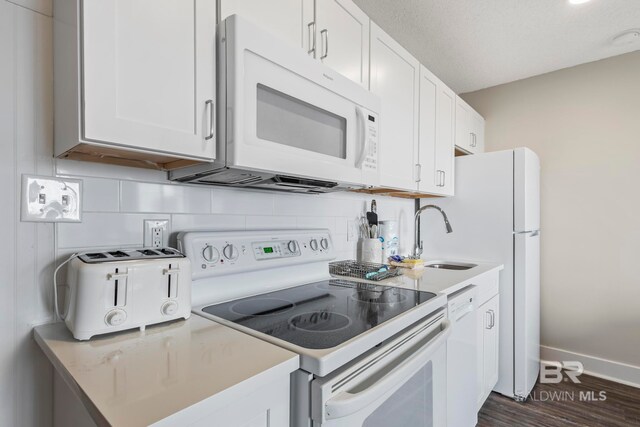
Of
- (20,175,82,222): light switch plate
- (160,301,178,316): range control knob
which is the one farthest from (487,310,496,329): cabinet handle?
(20,175,82,222): light switch plate

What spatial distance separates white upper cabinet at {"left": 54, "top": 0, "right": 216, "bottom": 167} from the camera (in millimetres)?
720

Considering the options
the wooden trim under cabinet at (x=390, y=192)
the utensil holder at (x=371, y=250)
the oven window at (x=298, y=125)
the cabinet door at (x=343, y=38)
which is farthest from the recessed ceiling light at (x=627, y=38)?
the oven window at (x=298, y=125)

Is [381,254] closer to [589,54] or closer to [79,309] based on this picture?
[79,309]

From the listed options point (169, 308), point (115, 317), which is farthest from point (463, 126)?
point (115, 317)

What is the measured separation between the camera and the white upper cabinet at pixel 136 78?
28.3 inches

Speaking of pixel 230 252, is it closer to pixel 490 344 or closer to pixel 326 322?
pixel 326 322

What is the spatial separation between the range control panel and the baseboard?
92.5 inches

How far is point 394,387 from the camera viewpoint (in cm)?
94

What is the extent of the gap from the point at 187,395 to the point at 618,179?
3.16m

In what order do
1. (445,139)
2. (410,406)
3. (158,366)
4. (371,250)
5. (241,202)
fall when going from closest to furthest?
(158,366) → (410,406) → (241,202) → (371,250) → (445,139)

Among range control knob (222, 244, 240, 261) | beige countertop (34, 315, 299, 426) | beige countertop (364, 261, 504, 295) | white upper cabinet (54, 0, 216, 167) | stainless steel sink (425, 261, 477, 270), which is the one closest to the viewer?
beige countertop (34, 315, 299, 426)

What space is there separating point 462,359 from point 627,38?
242 centimetres

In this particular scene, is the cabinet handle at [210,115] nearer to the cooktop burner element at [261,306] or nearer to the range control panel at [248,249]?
the range control panel at [248,249]

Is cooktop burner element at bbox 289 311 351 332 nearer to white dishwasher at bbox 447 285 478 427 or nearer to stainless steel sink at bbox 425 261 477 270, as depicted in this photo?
white dishwasher at bbox 447 285 478 427
